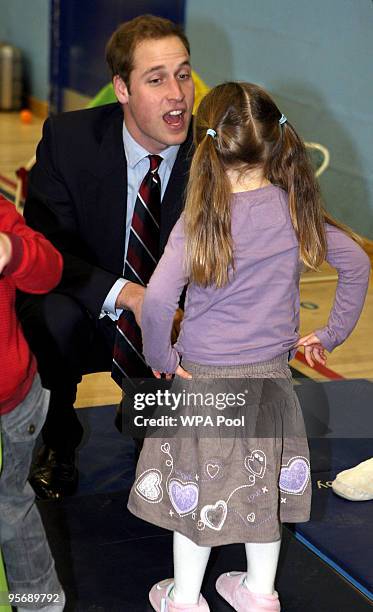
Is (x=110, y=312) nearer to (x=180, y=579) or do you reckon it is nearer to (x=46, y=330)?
(x=46, y=330)

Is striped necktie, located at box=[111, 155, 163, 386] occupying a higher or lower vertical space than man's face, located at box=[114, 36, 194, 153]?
lower

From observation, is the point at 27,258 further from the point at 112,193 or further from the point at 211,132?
the point at 112,193

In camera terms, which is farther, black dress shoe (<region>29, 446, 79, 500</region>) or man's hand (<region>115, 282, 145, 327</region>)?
black dress shoe (<region>29, 446, 79, 500</region>)

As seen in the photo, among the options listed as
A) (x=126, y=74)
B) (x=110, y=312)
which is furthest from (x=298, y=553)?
(x=126, y=74)

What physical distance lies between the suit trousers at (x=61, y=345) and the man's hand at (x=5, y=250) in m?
1.03

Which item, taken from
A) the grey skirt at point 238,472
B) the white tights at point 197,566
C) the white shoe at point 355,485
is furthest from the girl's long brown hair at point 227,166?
the white shoe at point 355,485

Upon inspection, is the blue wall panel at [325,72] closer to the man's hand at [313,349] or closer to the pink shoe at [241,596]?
the man's hand at [313,349]

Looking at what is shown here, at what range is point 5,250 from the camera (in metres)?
1.71

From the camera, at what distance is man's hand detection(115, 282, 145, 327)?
2.61m

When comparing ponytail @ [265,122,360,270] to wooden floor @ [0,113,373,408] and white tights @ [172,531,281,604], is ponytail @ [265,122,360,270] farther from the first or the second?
wooden floor @ [0,113,373,408]

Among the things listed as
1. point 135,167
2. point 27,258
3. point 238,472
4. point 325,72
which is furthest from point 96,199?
point 325,72

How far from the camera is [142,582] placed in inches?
94.0

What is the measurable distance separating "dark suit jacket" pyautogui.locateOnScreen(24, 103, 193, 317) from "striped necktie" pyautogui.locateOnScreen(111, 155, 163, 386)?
3cm

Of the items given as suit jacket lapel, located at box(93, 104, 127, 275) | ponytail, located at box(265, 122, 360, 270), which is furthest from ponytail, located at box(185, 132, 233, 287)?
suit jacket lapel, located at box(93, 104, 127, 275)
